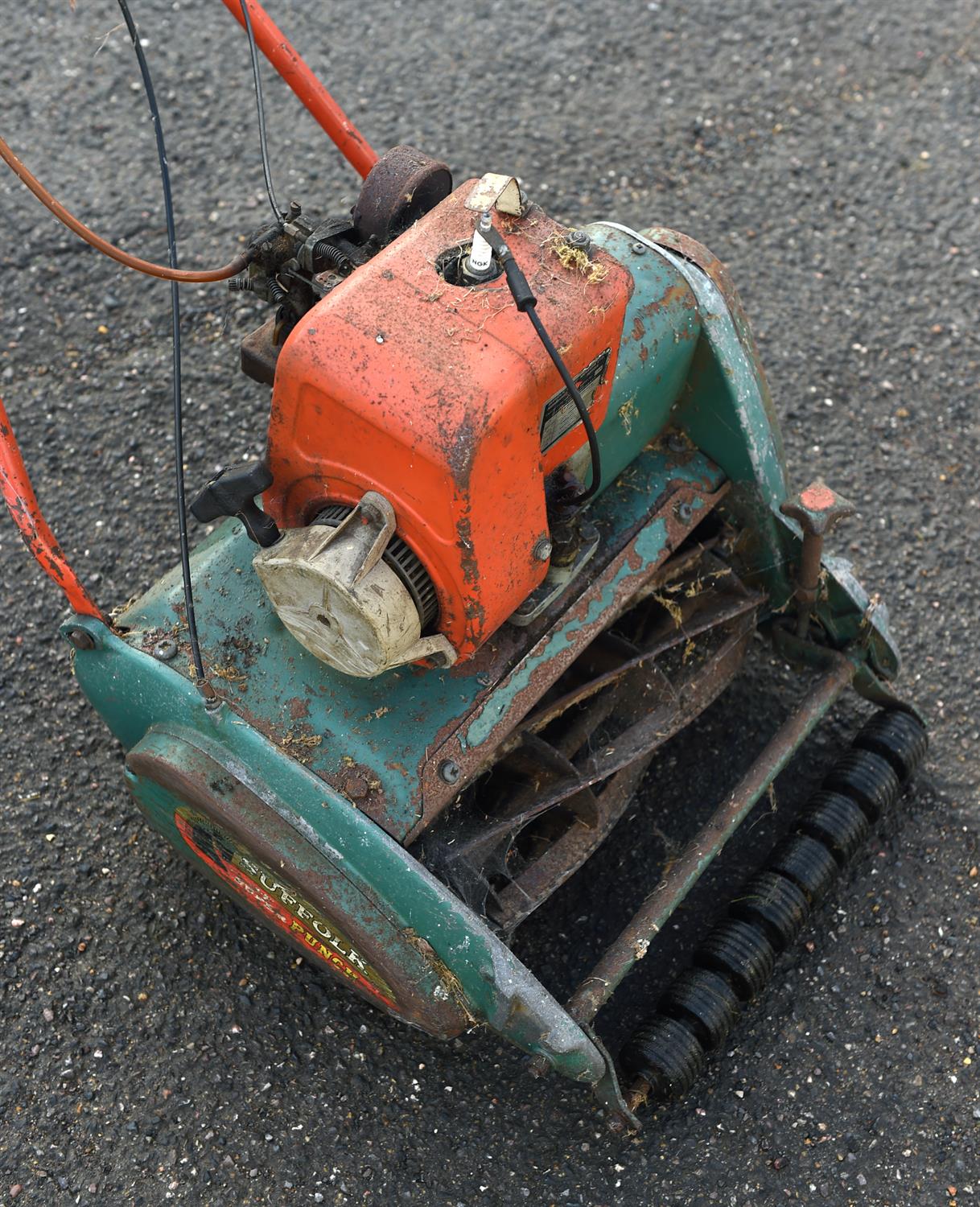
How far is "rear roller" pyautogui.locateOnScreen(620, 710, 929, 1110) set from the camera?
7.99 ft

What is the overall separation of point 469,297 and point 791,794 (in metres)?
1.53

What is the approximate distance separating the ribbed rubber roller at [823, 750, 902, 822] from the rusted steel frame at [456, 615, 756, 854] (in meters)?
0.32

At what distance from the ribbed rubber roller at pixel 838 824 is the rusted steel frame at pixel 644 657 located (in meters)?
0.44

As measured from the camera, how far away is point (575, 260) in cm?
208

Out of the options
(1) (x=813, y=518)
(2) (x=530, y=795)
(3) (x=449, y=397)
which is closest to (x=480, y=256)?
(3) (x=449, y=397)

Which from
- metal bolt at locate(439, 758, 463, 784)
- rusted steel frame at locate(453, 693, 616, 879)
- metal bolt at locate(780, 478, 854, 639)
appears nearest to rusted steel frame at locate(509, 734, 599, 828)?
rusted steel frame at locate(453, 693, 616, 879)

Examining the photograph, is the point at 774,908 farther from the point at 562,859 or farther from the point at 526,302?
the point at 526,302

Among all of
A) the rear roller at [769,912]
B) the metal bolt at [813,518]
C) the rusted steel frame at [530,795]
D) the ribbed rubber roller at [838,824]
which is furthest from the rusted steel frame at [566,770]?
the metal bolt at [813,518]

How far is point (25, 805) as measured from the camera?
297 centimetres

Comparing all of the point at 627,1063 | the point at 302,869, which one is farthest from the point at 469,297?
the point at 627,1063

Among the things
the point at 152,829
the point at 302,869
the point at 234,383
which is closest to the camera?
the point at 302,869

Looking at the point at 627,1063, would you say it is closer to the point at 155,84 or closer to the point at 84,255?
the point at 84,255

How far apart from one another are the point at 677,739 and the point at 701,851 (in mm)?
609

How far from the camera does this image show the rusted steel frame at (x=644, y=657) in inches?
97.7
